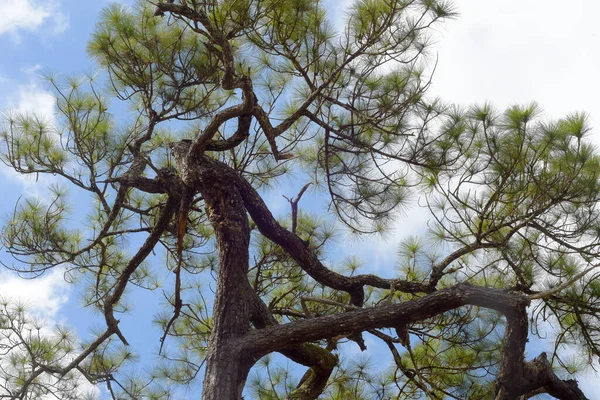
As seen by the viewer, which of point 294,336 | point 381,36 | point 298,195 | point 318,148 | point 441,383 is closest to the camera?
point 294,336

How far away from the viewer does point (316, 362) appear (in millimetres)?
2248

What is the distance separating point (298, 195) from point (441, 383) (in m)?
1.10

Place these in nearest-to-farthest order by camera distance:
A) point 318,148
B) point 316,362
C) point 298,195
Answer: point 316,362
point 298,195
point 318,148

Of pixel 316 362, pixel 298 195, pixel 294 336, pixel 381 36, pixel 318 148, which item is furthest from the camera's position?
pixel 318 148

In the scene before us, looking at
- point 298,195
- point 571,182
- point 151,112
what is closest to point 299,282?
point 298,195

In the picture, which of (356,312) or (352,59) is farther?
(352,59)

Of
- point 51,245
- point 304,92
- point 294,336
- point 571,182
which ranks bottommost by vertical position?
point 294,336

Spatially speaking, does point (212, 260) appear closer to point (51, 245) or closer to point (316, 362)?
point (51, 245)

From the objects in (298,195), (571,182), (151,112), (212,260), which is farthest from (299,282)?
(571,182)

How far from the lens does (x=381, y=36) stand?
105 inches

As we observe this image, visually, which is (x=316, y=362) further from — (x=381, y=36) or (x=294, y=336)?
(x=381, y=36)

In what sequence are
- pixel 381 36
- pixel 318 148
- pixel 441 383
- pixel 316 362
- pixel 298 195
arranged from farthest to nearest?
pixel 318 148 → pixel 441 383 → pixel 381 36 → pixel 298 195 → pixel 316 362

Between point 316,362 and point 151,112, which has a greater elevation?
point 151,112

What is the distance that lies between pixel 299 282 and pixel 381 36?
3.89 feet
